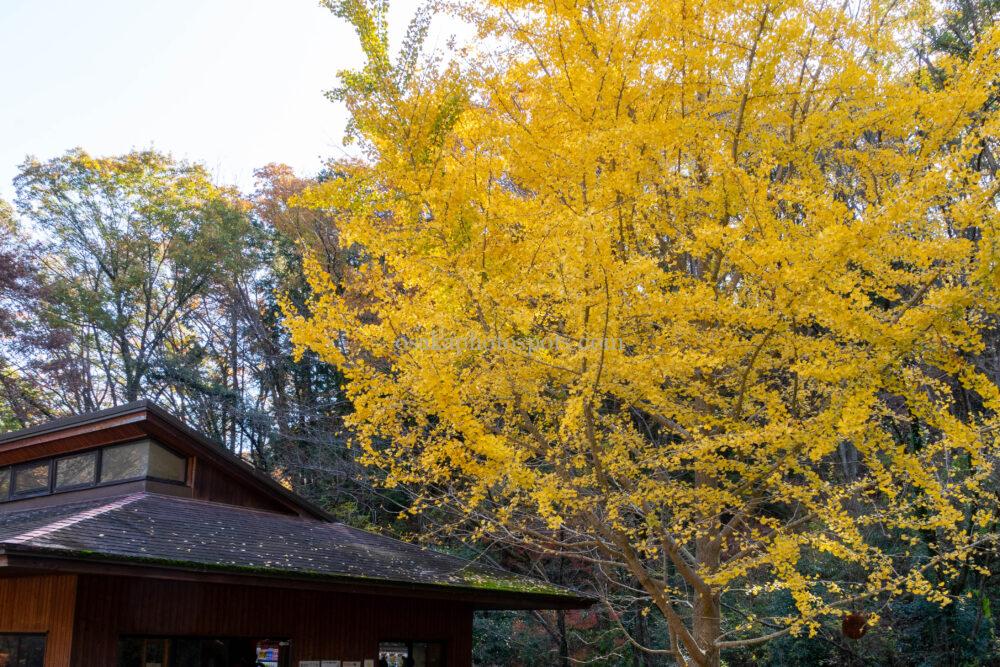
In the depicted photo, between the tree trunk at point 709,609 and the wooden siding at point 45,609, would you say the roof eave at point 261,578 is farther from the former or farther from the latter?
the tree trunk at point 709,609

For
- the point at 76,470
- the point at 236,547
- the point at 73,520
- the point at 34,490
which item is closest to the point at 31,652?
the point at 73,520

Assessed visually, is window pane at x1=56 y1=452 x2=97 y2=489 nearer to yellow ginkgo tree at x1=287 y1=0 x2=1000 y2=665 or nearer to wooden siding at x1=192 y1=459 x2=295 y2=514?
wooden siding at x1=192 y1=459 x2=295 y2=514

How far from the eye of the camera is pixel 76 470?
27.5ft

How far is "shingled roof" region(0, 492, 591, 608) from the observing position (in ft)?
17.7

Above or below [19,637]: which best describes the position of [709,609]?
above

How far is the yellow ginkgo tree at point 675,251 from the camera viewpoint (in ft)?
15.0

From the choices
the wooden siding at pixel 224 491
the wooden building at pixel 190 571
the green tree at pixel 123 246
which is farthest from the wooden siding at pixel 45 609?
the green tree at pixel 123 246

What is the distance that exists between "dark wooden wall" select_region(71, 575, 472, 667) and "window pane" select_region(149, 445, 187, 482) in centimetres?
179

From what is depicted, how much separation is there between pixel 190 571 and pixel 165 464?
2794mm

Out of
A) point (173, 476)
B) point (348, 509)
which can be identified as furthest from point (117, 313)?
point (173, 476)

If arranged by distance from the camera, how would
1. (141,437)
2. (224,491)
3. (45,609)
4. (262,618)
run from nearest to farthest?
(45,609) → (262,618) → (141,437) → (224,491)

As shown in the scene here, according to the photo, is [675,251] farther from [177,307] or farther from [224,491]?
[177,307]

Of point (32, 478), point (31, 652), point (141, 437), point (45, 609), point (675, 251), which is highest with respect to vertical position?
point (675, 251)

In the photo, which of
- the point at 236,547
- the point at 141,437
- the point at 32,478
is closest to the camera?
the point at 236,547
